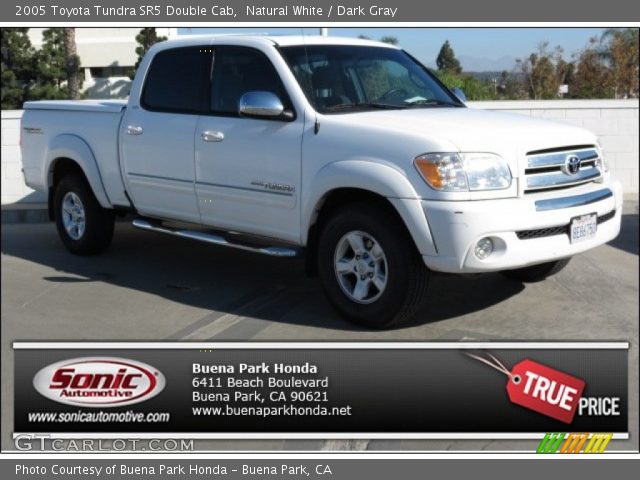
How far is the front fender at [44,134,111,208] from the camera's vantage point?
25.9 ft

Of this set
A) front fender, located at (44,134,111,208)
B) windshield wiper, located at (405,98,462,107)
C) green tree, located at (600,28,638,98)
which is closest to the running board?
front fender, located at (44,134,111,208)

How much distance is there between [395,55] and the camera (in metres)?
7.18

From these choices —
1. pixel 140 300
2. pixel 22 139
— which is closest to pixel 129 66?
pixel 22 139

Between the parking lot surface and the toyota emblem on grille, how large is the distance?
1102mm

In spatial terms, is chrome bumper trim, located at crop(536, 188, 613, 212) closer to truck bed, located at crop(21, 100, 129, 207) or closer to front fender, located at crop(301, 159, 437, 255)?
front fender, located at crop(301, 159, 437, 255)

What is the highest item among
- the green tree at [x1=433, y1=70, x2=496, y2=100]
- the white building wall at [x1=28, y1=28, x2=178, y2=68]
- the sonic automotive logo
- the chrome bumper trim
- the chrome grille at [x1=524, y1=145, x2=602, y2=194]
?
the white building wall at [x1=28, y1=28, x2=178, y2=68]

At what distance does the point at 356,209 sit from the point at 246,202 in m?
1.10

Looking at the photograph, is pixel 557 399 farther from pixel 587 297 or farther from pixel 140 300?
pixel 140 300

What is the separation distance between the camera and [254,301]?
680cm

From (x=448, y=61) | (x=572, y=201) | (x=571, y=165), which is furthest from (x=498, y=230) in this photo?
(x=448, y=61)

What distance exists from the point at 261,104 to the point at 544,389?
293 centimetres

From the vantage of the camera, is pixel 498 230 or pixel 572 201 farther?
pixel 572 201

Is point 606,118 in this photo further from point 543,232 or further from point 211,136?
point 211,136

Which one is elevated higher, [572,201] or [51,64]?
[51,64]
